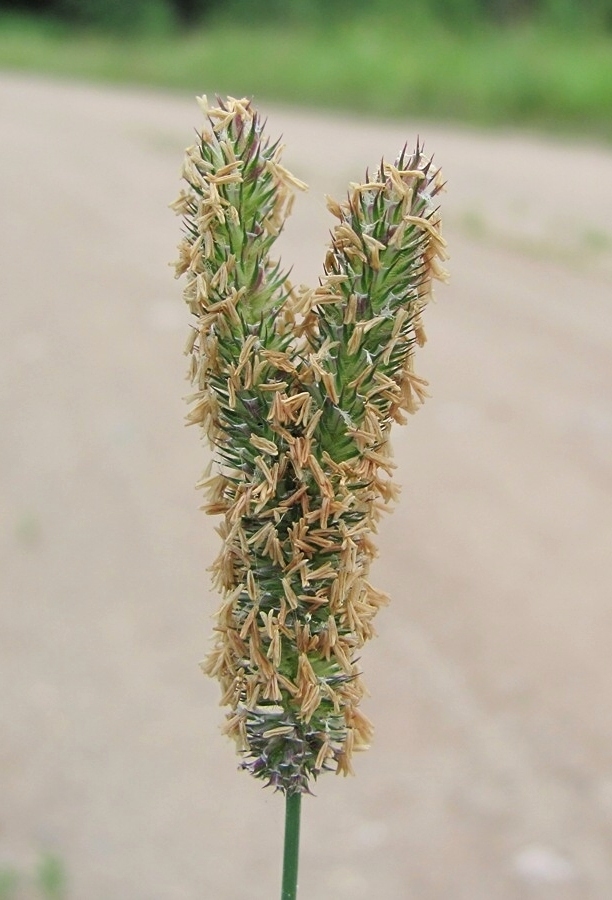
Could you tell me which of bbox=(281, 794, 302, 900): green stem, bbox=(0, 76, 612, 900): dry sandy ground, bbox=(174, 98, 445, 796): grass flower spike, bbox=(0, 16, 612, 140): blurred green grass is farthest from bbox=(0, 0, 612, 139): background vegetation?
bbox=(281, 794, 302, 900): green stem

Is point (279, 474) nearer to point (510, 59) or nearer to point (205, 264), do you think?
point (205, 264)

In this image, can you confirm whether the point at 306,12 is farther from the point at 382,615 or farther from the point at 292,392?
the point at 292,392

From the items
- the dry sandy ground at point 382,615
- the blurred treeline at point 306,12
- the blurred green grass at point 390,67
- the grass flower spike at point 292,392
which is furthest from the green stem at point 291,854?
the blurred treeline at point 306,12

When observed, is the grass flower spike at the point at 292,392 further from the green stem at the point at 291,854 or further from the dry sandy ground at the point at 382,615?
the dry sandy ground at the point at 382,615

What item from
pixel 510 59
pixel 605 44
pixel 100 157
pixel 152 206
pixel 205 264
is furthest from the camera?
pixel 605 44

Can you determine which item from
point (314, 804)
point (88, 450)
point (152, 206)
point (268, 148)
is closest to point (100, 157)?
point (152, 206)

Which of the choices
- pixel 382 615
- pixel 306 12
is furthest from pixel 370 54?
pixel 382 615
